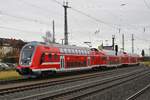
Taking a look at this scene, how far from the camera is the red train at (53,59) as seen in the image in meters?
29.2

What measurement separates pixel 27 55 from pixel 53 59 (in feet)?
9.48

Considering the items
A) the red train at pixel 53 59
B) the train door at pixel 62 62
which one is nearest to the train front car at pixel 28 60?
the red train at pixel 53 59

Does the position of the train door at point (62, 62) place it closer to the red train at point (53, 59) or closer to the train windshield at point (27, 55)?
the red train at point (53, 59)

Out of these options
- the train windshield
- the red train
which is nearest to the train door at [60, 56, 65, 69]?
the red train

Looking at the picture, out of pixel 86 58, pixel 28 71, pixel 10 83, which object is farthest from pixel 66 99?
pixel 86 58

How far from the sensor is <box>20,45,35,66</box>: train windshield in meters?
29.5

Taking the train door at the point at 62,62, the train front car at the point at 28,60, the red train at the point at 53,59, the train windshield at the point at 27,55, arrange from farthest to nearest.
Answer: the train door at the point at 62,62, the train windshield at the point at 27,55, the red train at the point at 53,59, the train front car at the point at 28,60

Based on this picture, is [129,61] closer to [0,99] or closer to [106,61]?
[106,61]

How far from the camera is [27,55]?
29.9 metres

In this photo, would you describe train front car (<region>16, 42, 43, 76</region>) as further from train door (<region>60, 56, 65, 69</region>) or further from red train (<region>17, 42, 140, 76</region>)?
train door (<region>60, 56, 65, 69</region>)

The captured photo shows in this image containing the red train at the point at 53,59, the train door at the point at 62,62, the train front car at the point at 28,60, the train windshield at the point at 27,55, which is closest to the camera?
the train front car at the point at 28,60

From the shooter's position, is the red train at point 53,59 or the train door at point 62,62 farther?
the train door at point 62,62

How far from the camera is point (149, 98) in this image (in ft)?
54.6

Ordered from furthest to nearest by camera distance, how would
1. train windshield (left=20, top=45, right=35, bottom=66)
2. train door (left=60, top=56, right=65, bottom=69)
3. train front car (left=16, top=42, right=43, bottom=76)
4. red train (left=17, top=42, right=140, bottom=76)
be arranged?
train door (left=60, top=56, right=65, bottom=69)
train windshield (left=20, top=45, right=35, bottom=66)
red train (left=17, top=42, right=140, bottom=76)
train front car (left=16, top=42, right=43, bottom=76)
